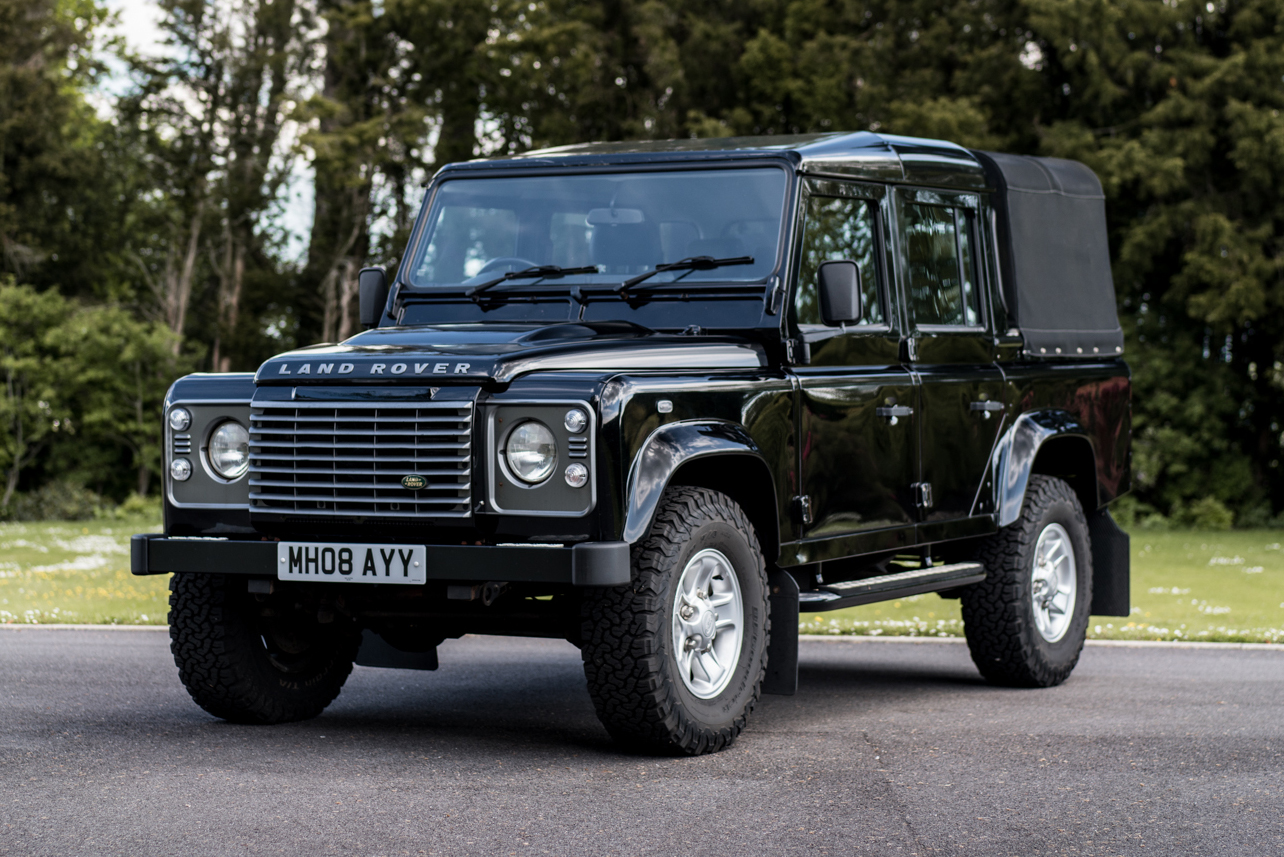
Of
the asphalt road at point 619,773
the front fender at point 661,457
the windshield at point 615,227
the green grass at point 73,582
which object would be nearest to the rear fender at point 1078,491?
the asphalt road at point 619,773

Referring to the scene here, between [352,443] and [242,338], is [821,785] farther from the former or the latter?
[242,338]

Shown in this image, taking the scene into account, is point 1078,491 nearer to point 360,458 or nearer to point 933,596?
point 360,458

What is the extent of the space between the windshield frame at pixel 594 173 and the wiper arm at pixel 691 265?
0.03 m

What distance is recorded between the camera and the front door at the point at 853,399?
7844 millimetres

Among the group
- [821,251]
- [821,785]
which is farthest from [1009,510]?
[821,785]

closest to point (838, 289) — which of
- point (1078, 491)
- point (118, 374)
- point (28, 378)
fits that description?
point (1078, 491)

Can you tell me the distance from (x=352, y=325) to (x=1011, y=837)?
105 ft

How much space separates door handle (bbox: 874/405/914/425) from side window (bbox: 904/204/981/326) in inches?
22.3

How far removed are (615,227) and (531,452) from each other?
1.95m

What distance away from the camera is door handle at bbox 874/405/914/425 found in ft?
27.2

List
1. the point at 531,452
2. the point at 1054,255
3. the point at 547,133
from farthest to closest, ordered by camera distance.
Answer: the point at 547,133, the point at 1054,255, the point at 531,452

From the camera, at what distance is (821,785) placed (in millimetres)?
6285

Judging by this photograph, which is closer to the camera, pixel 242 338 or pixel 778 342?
pixel 778 342

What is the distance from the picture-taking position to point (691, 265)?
7.92 m
